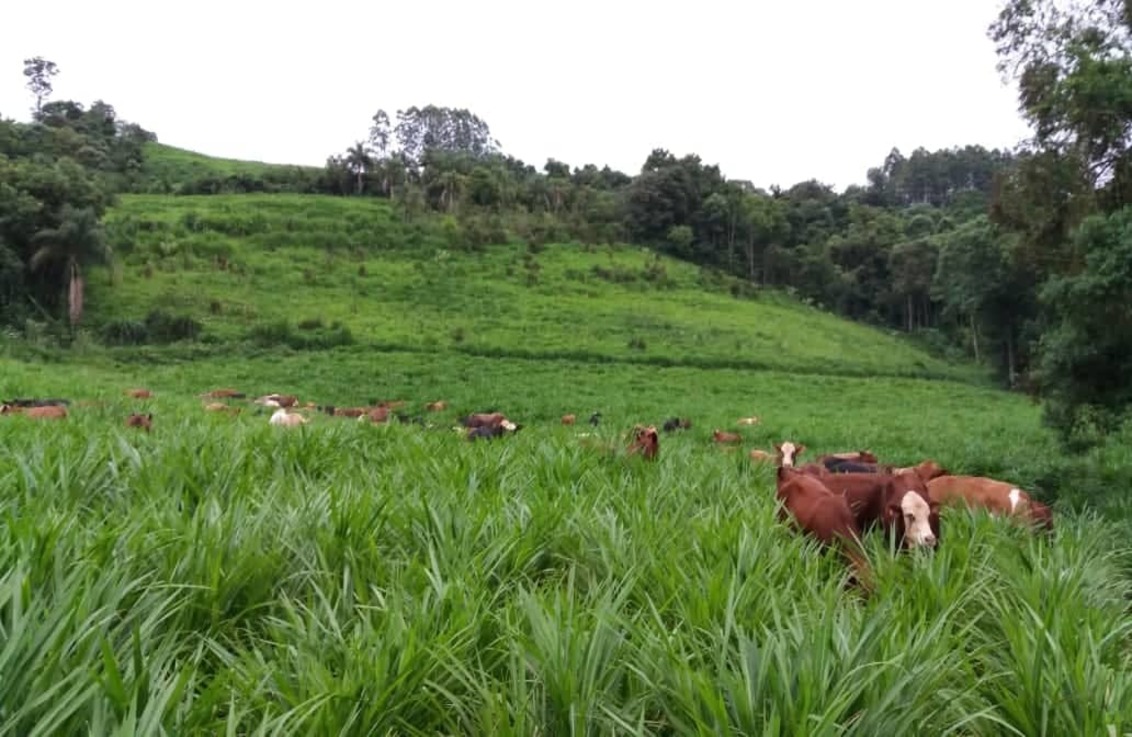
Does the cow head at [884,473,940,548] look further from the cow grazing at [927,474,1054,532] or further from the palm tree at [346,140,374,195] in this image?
the palm tree at [346,140,374,195]

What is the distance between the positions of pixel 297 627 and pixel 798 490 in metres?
3.10

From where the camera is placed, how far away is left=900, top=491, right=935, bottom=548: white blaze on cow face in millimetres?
4289

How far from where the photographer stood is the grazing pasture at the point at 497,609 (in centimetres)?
211

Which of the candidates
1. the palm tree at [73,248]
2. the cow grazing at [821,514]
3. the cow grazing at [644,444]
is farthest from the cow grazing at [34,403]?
the palm tree at [73,248]

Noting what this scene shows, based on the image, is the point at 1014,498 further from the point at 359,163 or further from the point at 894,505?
the point at 359,163

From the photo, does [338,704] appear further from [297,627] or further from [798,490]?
[798,490]

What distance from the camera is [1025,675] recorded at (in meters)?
2.40

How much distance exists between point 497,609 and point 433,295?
109 ft

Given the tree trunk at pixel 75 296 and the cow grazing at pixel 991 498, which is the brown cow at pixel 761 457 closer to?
the cow grazing at pixel 991 498

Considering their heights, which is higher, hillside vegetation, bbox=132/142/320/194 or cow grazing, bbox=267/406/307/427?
hillside vegetation, bbox=132/142/320/194

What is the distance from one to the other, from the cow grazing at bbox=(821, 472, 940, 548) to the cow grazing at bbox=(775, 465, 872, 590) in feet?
0.57

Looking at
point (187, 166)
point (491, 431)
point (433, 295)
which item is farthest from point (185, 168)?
point (491, 431)

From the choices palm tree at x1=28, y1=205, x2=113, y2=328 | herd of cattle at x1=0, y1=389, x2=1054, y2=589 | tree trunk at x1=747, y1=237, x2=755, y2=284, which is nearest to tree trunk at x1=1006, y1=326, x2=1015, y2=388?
tree trunk at x1=747, y1=237, x2=755, y2=284

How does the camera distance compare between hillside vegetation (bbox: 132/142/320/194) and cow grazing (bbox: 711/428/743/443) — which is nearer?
cow grazing (bbox: 711/428/743/443)
